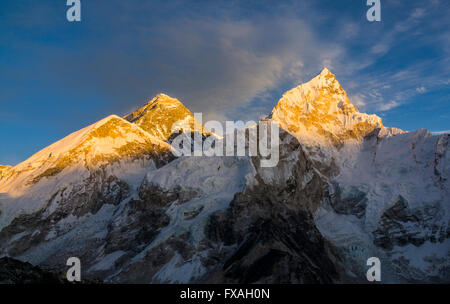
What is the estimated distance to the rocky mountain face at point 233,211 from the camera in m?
110

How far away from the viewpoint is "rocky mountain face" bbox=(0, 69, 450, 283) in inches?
4345

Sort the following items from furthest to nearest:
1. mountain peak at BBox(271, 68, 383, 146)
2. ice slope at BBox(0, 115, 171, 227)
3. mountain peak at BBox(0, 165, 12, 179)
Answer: mountain peak at BBox(271, 68, 383, 146) → mountain peak at BBox(0, 165, 12, 179) → ice slope at BBox(0, 115, 171, 227)

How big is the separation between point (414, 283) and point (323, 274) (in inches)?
1499

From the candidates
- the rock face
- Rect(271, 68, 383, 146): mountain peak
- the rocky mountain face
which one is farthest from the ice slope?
the rock face

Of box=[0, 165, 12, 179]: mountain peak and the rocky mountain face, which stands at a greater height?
box=[0, 165, 12, 179]: mountain peak

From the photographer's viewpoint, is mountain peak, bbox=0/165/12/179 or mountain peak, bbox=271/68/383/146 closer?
mountain peak, bbox=0/165/12/179

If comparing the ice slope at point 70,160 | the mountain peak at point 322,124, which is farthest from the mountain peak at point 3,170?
the mountain peak at point 322,124

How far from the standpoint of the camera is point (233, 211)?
122 metres

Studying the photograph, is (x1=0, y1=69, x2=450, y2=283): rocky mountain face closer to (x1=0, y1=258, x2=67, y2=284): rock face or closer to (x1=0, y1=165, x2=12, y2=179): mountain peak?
(x1=0, y1=165, x2=12, y2=179): mountain peak

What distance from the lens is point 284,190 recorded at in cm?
13900

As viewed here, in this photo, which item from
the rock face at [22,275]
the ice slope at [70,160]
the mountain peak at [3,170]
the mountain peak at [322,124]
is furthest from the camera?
the mountain peak at [322,124]

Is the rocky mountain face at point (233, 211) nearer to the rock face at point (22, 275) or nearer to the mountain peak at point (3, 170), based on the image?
the mountain peak at point (3, 170)

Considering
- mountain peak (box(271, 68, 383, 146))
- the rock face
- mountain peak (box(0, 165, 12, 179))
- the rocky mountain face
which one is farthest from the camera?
mountain peak (box(271, 68, 383, 146))
